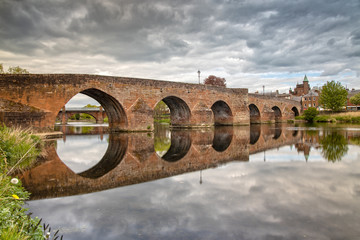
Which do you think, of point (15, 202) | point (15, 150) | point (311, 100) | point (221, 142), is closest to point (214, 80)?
point (311, 100)

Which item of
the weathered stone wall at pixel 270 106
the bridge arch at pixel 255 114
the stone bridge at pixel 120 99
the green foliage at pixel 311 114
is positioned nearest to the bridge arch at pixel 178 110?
the stone bridge at pixel 120 99

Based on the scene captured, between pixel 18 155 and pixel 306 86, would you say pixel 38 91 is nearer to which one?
pixel 18 155

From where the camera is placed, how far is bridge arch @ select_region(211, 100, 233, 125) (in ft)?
120

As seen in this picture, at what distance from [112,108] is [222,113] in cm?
1831

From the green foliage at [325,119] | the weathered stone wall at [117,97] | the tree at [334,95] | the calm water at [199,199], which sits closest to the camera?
the calm water at [199,199]

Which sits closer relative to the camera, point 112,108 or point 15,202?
point 15,202

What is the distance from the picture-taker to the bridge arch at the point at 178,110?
29.6 meters

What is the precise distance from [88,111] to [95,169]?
192 feet

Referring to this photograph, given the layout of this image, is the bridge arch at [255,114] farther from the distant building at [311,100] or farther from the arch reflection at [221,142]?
the distant building at [311,100]

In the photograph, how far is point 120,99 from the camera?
22.8 metres

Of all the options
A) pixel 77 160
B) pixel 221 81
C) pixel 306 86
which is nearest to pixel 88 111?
pixel 221 81

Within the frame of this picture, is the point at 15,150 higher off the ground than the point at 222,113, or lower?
lower

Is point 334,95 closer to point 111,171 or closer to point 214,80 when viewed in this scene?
point 214,80

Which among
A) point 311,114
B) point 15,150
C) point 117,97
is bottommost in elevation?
point 15,150
